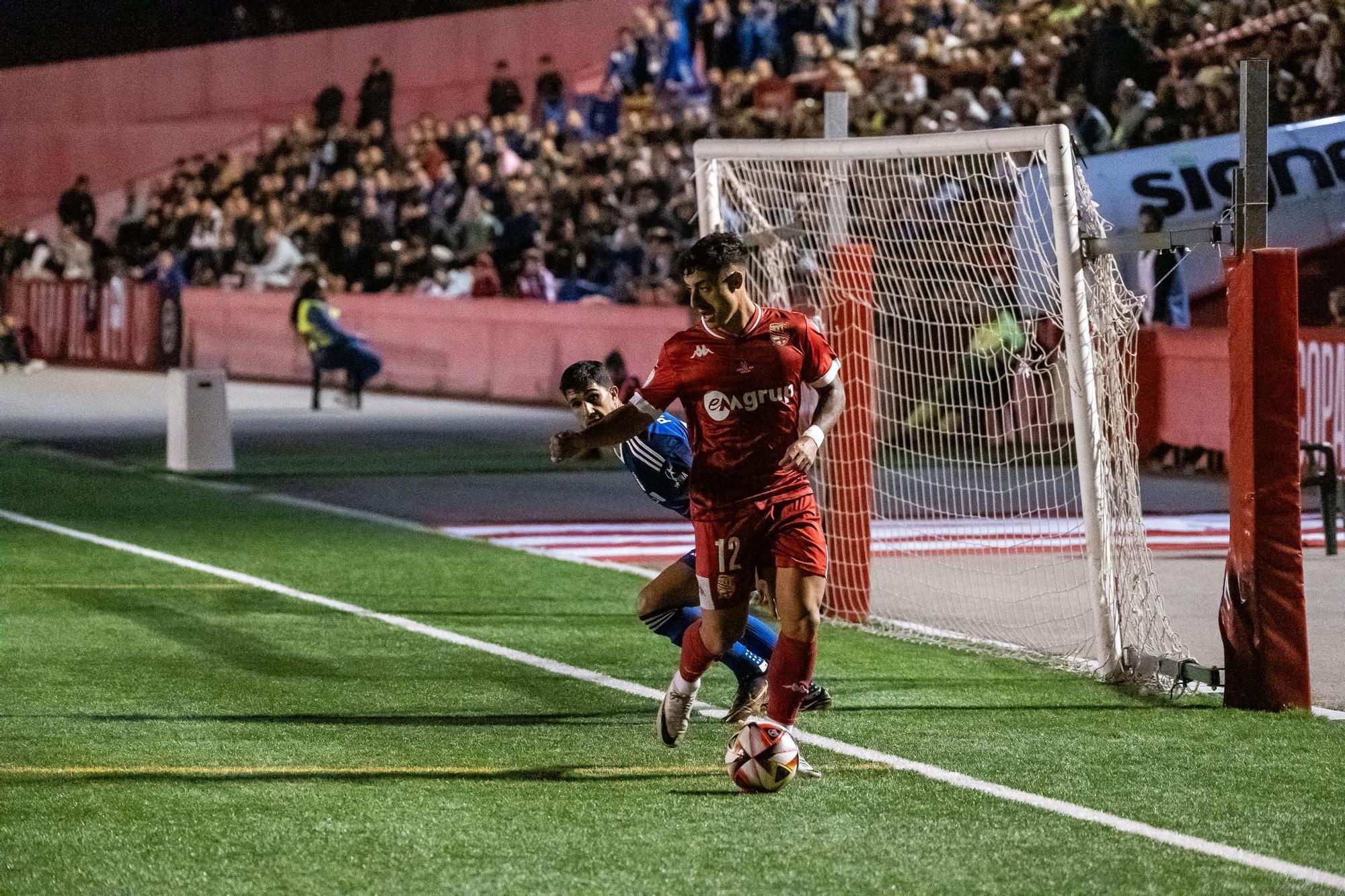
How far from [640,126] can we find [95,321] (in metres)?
12.4

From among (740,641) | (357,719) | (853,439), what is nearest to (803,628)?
(740,641)

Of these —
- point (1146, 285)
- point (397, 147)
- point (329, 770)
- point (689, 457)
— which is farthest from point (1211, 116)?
point (397, 147)

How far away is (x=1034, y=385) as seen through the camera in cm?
1303

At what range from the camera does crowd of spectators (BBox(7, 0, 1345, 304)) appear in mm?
22500

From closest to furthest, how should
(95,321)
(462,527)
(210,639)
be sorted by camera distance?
1. (210,639)
2. (462,527)
3. (95,321)

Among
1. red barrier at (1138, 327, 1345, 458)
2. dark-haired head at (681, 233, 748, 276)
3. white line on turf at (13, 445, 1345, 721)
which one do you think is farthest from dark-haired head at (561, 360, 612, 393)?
red barrier at (1138, 327, 1345, 458)

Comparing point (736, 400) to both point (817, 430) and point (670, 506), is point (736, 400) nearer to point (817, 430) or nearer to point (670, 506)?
point (817, 430)

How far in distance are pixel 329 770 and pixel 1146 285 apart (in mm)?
14663

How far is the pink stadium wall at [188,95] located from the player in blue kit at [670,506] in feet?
113

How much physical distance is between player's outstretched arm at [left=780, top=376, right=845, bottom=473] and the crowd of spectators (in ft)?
39.2

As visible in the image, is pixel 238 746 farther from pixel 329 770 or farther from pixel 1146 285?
pixel 1146 285

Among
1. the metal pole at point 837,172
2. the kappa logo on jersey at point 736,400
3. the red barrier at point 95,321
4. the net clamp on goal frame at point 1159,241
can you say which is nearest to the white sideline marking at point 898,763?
the kappa logo on jersey at point 736,400

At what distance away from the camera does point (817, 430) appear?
24.6 feet

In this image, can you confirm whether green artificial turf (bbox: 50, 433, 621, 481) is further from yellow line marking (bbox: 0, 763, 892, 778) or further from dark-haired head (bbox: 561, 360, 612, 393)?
yellow line marking (bbox: 0, 763, 892, 778)
